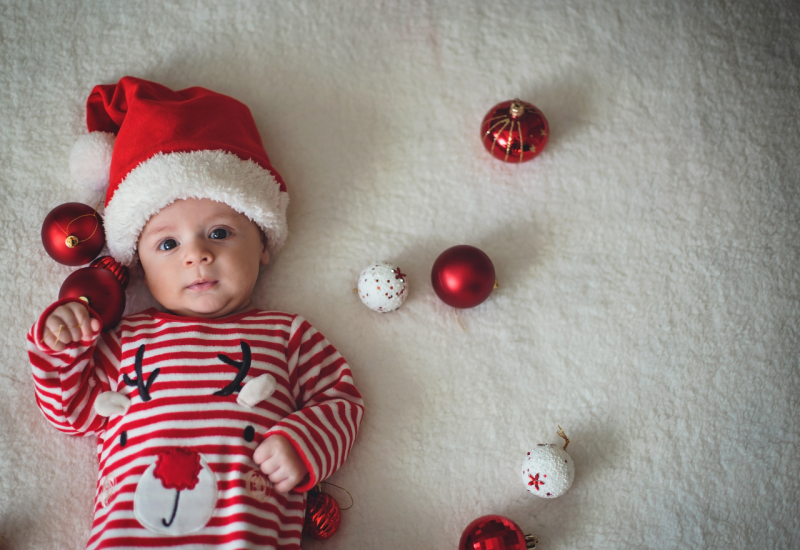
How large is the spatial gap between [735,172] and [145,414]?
1.21m

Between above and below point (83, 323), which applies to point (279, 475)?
below

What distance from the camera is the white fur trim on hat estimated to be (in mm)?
893

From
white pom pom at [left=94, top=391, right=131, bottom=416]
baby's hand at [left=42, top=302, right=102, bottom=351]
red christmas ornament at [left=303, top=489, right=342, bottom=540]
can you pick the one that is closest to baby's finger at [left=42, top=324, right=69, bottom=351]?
baby's hand at [left=42, top=302, right=102, bottom=351]

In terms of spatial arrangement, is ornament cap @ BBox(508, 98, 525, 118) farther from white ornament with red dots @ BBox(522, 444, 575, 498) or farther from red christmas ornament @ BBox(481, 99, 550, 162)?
white ornament with red dots @ BBox(522, 444, 575, 498)

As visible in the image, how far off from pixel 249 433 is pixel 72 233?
0.46 meters

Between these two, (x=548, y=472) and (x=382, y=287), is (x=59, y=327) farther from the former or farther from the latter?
(x=548, y=472)

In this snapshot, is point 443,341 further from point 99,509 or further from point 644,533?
point 99,509

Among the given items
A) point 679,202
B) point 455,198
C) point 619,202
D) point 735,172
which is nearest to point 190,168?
point 455,198

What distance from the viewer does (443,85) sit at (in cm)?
120

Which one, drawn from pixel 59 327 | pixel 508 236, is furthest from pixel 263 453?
pixel 508 236

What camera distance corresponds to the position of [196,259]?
2.91ft

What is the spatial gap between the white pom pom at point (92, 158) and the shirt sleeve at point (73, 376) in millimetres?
274

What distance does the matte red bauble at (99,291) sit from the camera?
2.92 ft

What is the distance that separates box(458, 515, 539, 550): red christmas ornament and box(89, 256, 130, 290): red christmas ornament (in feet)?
2.36
